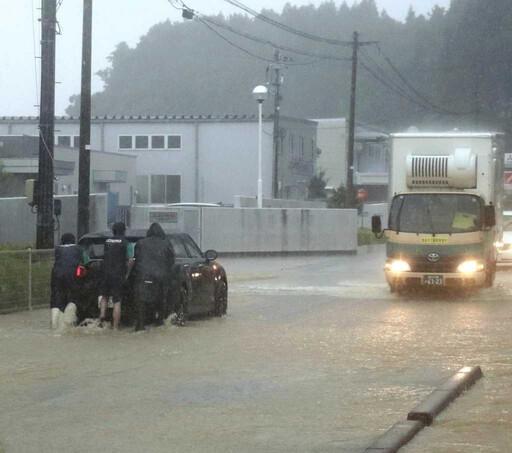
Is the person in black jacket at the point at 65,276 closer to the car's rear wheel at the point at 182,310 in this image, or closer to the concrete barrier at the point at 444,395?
the car's rear wheel at the point at 182,310

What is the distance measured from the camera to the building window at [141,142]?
2527 inches

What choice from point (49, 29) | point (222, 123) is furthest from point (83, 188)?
point (222, 123)

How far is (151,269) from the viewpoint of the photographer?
17.3 metres

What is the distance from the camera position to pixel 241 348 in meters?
15.3

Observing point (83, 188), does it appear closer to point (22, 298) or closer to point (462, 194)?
point (22, 298)

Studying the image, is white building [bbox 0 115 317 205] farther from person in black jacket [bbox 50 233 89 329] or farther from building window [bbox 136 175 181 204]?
person in black jacket [bbox 50 233 89 329]

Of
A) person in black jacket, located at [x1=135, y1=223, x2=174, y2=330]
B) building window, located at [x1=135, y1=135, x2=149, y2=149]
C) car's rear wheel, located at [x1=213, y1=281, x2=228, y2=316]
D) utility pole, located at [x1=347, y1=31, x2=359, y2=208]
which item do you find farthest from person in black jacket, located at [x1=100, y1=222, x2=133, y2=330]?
building window, located at [x1=135, y1=135, x2=149, y2=149]

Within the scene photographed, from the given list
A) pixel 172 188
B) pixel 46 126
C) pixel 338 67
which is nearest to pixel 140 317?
pixel 46 126

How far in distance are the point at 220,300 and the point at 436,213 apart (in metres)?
6.37

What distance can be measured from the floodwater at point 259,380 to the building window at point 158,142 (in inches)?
1654

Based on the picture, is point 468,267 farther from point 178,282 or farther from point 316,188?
point 316,188

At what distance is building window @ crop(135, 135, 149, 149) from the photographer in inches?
2527

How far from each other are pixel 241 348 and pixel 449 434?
6.50m

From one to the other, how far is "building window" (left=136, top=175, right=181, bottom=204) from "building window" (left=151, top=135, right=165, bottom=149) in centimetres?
158
